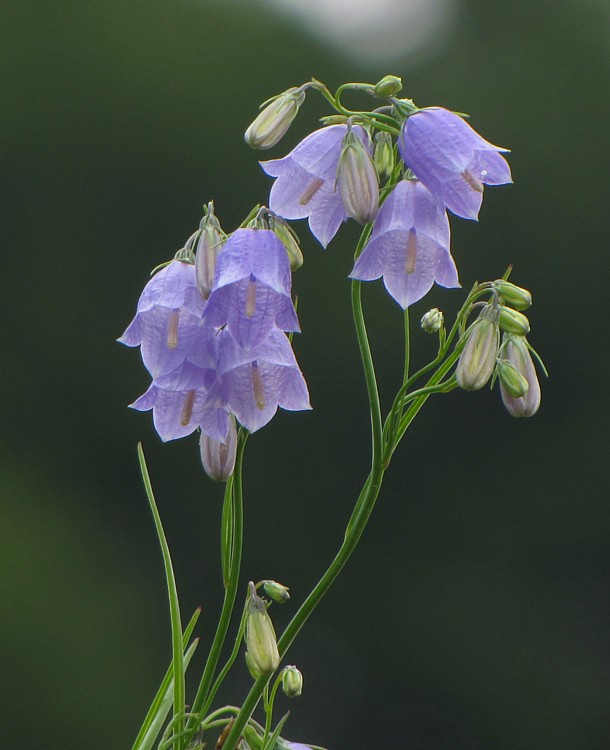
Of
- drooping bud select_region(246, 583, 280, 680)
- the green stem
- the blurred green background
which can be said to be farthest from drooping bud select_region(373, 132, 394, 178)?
the blurred green background

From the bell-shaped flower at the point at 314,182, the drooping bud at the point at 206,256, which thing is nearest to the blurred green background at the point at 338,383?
the bell-shaped flower at the point at 314,182

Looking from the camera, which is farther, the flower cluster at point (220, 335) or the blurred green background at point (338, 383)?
the blurred green background at point (338, 383)

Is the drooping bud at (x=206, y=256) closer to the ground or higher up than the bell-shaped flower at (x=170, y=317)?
higher up

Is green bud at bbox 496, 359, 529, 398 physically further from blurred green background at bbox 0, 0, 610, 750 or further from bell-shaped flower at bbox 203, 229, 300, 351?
blurred green background at bbox 0, 0, 610, 750

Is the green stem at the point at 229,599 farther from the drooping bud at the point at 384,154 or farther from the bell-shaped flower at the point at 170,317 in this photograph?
the drooping bud at the point at 384,154

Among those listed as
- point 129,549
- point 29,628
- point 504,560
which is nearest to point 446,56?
point 504,560

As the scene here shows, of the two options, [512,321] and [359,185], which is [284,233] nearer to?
[359,185]

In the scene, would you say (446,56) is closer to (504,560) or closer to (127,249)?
(127,249)

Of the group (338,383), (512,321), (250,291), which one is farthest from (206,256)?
(338,383)
